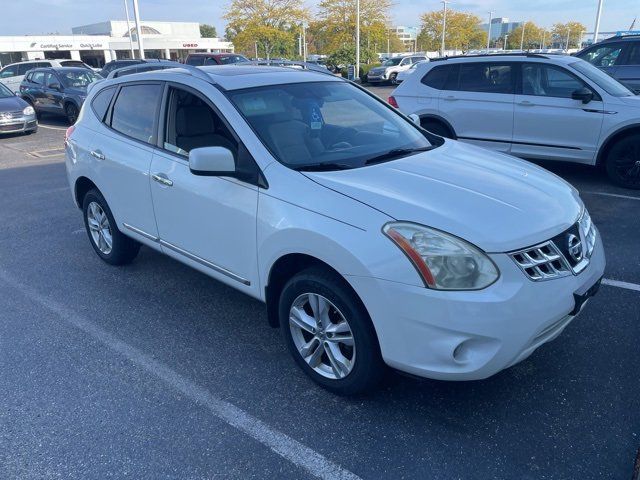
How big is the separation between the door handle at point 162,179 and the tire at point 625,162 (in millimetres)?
6028

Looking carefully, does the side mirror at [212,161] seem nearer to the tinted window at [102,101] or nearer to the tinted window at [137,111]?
the tinted window at [137,111]

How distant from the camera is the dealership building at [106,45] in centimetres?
5497

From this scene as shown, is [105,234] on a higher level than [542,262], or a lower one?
lower

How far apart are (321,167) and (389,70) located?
29486 mm

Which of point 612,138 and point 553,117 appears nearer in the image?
point 612,138

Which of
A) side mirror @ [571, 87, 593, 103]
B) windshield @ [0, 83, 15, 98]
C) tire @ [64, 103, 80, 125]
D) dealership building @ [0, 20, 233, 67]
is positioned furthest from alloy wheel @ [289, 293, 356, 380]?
dealership building @ [0, 20, 233, 67]

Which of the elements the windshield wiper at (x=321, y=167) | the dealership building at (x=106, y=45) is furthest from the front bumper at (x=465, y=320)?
the dealership building at (x=106, y=45)

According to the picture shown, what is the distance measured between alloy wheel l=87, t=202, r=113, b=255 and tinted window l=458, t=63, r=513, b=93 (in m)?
5.65

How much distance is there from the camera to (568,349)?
3.50 metres

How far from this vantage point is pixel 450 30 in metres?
64.4

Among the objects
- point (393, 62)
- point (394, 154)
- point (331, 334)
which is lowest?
point (331, 334)

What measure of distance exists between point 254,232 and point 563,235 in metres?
1.71

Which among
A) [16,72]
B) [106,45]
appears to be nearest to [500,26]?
[106,45]

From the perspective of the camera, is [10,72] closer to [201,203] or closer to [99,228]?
[99,228]
